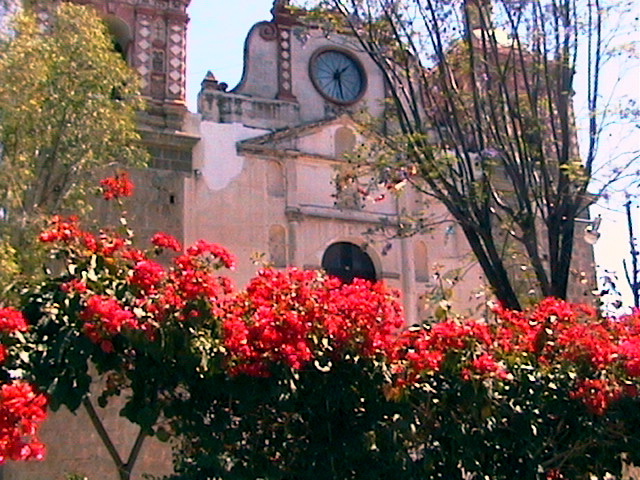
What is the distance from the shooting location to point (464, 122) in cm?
1276

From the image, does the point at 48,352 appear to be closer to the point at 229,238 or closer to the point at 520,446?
the point at 520,446

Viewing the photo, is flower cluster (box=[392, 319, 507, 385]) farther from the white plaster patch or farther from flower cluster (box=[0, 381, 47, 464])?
the white plaster patch

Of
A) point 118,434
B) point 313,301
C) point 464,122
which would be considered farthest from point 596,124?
point 118,434

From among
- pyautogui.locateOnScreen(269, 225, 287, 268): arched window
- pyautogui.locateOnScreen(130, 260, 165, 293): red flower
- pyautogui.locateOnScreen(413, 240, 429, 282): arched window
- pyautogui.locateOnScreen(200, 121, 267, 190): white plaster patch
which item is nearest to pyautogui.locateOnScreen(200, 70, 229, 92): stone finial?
pyautogui.locateOnScreen(200, 121, 267, 190): white plaster patch

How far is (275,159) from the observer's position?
18.0 m

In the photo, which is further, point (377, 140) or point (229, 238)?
point (229, 238)

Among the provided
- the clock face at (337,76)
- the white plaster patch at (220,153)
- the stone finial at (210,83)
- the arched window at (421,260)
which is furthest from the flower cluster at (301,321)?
the clock face at (337,76)

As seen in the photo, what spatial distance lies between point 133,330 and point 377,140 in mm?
7043

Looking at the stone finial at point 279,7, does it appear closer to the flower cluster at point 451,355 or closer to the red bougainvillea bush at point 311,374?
the red bougainvillea bush at point 311,374

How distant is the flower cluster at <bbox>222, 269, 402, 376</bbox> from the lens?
705cm

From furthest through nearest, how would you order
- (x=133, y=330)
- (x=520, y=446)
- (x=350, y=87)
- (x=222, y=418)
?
(x=350, y=87), (x=520, y=446), (x=222, y=418), (x=133, y=330)

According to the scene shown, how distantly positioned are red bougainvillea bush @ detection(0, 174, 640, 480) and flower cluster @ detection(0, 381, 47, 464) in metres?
0.24

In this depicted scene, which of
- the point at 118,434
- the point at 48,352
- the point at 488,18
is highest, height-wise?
the point at 488,18

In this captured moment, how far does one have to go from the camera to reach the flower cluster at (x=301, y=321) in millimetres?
7055
